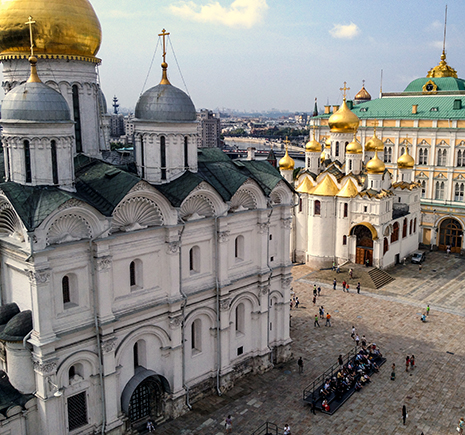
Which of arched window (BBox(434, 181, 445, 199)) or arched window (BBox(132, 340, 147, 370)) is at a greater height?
arched window (BBox(434, 181, 445, 199))

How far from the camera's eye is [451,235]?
48.4 m

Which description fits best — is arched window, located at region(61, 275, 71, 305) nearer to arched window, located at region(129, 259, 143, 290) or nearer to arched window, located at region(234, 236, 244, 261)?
arched window, located at region(129, 259, 143, 290)

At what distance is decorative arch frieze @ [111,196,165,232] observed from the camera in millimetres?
19844

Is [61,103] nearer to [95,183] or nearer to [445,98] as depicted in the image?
[95,183]

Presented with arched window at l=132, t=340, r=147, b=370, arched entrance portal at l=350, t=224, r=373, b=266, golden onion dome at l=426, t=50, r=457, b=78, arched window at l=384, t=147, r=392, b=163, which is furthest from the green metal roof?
golden onion dome at l=426, t=50, r=457, b=78

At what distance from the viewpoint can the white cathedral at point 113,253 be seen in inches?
709

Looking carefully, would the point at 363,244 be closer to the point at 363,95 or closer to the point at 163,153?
the point at 163,153

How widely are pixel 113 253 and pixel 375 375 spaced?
584 inches

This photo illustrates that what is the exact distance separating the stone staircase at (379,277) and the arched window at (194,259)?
67.1ft

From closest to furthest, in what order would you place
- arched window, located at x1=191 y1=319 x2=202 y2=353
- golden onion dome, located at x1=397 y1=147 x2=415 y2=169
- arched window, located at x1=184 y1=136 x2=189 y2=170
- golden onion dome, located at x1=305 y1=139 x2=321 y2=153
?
arched window, located at x1=184 y1=136 x2=189 y2=170
arched window, located at x1=191 y1=319 x2=202 y2=353
golden onion dome, located at x1=305 y1=139 x2=321 y2=153
golden onion dome, located at x1=397 y1=147 x2=415 y2=169

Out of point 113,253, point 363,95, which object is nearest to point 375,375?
point 113,253

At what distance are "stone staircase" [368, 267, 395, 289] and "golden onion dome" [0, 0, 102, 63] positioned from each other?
27015 millimetres

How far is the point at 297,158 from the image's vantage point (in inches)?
5930

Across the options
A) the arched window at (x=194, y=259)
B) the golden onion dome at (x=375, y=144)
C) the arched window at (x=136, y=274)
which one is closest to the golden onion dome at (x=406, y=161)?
the golden onion dome at (x=375, y=144)
